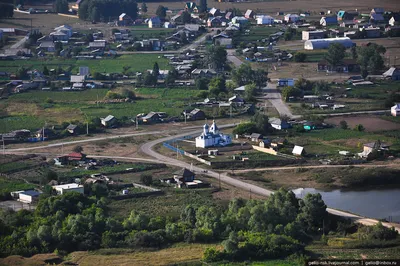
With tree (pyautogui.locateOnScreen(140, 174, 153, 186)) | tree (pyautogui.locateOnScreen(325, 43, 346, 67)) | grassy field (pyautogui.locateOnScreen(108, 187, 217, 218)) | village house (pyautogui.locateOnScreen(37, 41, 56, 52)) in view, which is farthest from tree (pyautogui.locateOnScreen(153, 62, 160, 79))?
grassy field (pyautogui.locateOnScreen(108, 187, 217, 218))

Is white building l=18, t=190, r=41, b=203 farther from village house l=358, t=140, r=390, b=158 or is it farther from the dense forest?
village house l=358, t=140, r=390, b=158

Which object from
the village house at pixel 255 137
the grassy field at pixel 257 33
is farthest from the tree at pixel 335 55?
the village house at pixel 255 137

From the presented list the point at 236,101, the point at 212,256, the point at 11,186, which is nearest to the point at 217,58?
the point at 236,101

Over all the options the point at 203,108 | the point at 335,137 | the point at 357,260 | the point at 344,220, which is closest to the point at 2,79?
the point at 203,108

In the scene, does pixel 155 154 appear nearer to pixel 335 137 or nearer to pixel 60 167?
pixel 60 167

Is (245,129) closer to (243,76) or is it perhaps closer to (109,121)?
(109,121)
